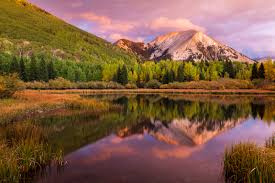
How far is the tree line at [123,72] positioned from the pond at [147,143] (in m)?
74.6

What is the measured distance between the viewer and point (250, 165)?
12438 millimetres

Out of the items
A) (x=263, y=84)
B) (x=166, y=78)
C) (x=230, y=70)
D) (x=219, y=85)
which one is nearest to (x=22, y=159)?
(x=263, y=84)

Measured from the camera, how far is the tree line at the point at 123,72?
105 metres

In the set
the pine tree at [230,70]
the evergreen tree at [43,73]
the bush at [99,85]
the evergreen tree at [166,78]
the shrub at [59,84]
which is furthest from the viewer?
the pine tree at [230,70]

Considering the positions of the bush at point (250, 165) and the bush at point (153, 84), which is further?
the bush at point (153, 84)

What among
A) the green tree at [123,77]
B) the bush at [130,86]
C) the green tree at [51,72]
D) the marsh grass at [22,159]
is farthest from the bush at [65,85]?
the marsh grass at [22,159]

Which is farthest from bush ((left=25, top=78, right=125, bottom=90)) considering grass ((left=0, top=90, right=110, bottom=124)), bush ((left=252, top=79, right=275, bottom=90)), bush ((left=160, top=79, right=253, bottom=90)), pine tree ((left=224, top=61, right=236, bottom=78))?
pine tree ((left=224, top=61, right=236, bottom=78))

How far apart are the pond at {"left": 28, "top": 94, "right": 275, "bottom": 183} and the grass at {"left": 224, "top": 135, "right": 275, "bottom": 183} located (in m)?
0.82

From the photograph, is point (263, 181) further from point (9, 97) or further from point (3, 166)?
point (9, 97)

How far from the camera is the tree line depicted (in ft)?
345

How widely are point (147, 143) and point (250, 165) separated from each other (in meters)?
11.7

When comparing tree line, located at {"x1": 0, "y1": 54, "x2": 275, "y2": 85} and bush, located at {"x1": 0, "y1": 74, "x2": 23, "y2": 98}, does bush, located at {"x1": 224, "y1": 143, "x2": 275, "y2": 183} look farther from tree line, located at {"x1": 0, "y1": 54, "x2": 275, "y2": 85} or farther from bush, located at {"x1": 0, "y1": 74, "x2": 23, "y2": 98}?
tree line, located at {"x1": 0, "y1": 54, "x2": 275, "y2": 85}

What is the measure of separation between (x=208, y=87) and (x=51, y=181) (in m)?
95.4

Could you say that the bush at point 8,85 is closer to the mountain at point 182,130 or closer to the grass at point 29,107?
the grass at point 29,107
